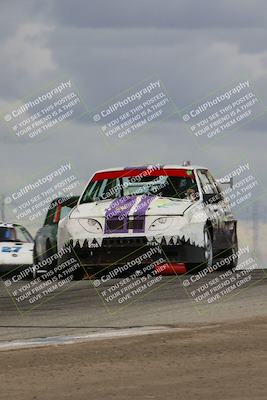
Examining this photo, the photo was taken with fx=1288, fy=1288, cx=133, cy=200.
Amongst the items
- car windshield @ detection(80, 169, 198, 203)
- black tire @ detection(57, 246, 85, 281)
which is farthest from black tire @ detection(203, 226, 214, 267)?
black tire @ detection(57, 246, 85, 281)

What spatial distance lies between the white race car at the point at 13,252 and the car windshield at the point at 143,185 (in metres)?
4.52

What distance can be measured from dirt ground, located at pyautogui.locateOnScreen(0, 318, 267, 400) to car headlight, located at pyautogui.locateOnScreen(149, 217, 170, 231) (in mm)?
6820

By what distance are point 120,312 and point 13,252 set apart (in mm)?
9857

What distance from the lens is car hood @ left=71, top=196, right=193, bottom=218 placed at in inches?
824

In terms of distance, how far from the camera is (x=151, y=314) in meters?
16.4

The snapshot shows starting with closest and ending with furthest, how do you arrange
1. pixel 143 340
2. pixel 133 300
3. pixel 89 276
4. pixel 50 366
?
pixel 50 366 → pixel 143 340 → pixel 133 300 → pixel 89 276

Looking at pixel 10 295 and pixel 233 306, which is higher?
pixel 10 295

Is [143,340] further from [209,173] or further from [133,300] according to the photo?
[209,173]

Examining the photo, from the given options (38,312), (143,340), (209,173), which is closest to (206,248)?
(209,173)

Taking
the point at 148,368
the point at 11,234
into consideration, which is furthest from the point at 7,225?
the point at 148,368

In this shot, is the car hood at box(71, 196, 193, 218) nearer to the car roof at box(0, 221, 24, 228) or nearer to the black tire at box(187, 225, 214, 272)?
the black tire at box(187, 225, 214, 272)

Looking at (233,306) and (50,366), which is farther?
(233,306)

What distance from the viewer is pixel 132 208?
824 inches

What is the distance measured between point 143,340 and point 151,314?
9.98 feet
